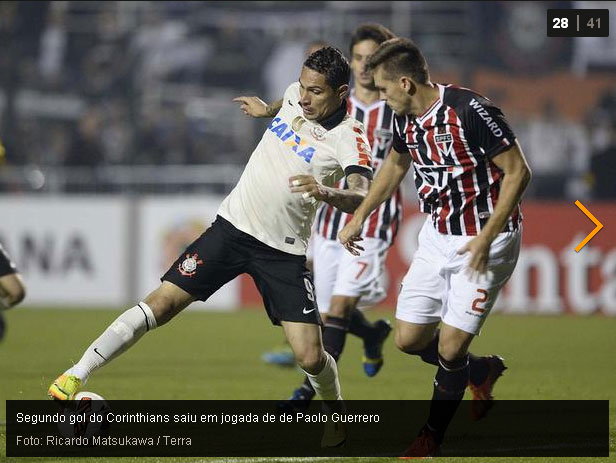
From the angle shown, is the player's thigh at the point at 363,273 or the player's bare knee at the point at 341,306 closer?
the player's bare knee at the point at 341,306

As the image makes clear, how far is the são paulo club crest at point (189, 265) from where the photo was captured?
21.4 ft

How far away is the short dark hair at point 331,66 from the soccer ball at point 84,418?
2022 millimetres

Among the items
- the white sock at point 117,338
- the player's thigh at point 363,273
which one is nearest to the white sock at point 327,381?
the white sock at point 117,338

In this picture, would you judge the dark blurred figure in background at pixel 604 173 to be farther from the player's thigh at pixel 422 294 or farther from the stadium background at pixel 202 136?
the player's thigh at pixel 422 294

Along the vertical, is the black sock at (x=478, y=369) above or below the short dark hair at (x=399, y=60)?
below

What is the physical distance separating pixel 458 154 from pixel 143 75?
43.6ft

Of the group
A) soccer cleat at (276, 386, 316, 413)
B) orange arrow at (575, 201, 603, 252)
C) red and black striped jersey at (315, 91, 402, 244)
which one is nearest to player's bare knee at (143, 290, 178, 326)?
soccer cleat at (276, 386, 316, 413)

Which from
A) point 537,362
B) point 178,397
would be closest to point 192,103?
point 537,362

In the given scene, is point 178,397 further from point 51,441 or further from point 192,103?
point 192,103

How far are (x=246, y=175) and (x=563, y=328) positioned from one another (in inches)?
338

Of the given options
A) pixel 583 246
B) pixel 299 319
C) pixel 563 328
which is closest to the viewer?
pixel 299 319

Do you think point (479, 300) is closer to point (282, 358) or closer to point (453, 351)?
point (453, 351)

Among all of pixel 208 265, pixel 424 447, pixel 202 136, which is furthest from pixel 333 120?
pixel 202 136

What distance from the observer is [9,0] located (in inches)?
762
